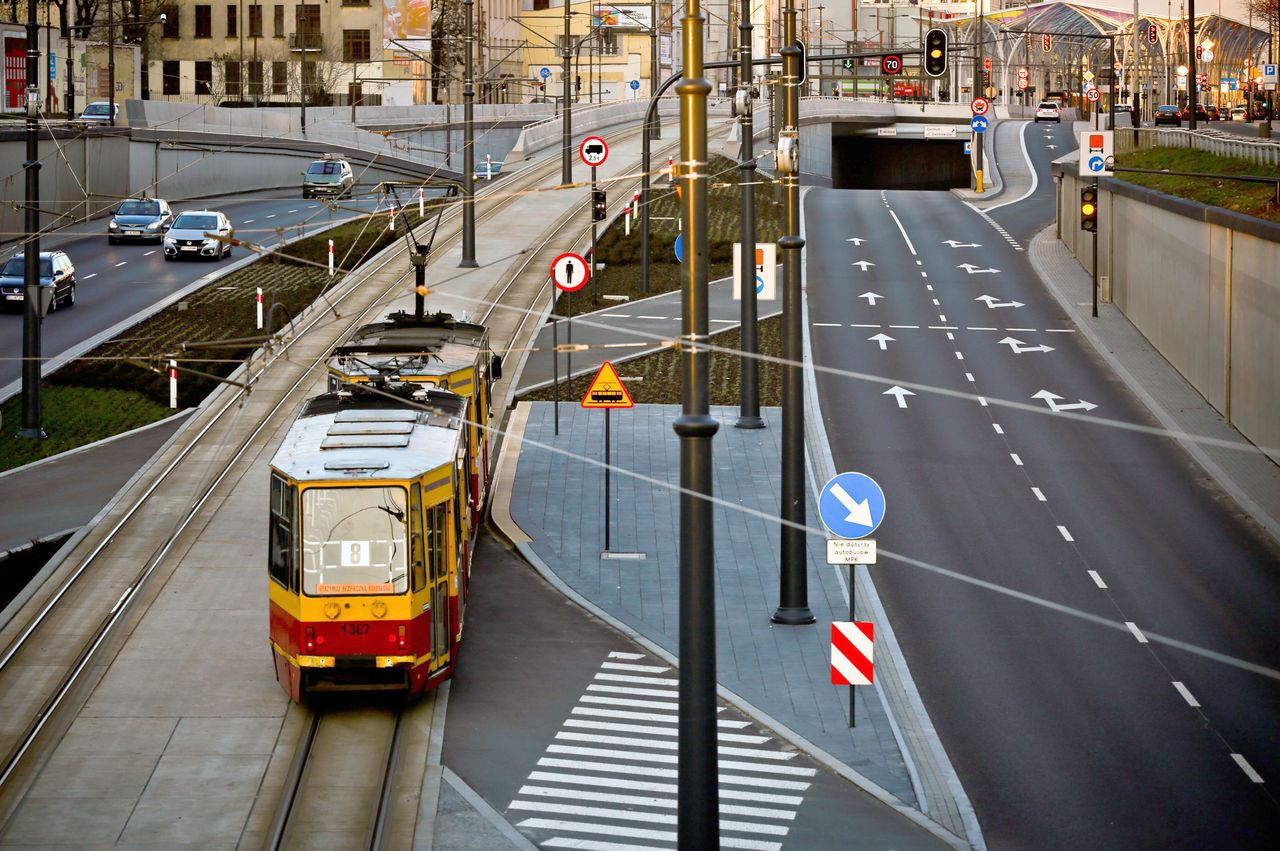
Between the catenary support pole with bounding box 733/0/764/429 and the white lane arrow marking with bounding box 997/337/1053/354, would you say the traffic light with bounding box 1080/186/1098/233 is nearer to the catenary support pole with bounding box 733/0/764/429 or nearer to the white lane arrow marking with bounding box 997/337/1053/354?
the white lane arrow marking with bounding box 997/337/1053/354

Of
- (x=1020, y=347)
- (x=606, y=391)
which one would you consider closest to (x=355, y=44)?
(x=1020, y=347)

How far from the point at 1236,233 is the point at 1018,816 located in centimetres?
1820

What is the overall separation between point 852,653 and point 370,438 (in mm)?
5615

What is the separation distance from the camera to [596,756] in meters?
17.1

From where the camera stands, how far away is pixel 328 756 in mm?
16797

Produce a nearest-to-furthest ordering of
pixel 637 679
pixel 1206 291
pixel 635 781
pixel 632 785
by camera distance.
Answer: pixel 632 785 < pixel 635 781 < pixel 637 679 < pixel 1206 291

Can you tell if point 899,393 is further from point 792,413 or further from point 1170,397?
point 792,413

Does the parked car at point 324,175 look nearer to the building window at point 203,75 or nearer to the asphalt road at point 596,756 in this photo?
the building window at point 203,75

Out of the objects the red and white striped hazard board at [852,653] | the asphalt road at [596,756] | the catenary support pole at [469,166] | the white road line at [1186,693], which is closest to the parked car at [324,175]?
the catenary support pole at [469,166]

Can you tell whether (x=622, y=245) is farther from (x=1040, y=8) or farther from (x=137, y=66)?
(x=1040, y=8)

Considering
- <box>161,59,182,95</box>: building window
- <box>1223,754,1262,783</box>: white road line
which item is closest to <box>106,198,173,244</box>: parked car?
<box>1223,754,1262,783</box>: white road line

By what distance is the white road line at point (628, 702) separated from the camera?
18.8m

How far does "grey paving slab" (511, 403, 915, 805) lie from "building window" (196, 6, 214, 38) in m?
83.0

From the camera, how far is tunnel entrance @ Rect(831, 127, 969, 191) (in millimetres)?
115312
